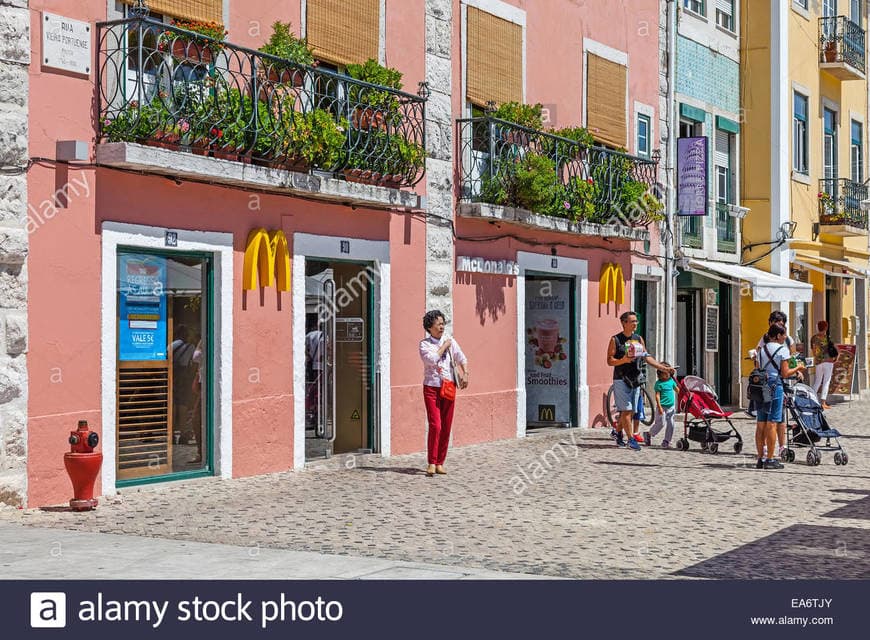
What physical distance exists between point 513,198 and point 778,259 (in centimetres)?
1056

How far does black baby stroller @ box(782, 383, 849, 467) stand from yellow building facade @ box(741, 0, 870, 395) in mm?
11177

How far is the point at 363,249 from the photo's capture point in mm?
16062

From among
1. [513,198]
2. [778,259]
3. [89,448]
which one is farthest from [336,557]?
[778,259]

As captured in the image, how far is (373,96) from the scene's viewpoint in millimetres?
15586

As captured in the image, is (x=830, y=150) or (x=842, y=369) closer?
(x=842, y=369)

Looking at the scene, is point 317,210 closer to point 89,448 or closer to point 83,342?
point 83,342

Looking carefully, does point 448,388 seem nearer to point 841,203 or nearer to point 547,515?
point 547,515

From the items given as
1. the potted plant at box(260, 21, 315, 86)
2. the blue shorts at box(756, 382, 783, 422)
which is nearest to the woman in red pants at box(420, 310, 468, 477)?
the potted plant at box(260, 21, 315, 86)

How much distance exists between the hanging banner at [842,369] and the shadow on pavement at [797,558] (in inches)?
702

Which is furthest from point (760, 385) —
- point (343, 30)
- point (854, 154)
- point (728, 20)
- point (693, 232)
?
point (854, 154)

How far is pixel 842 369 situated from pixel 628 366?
1238cm

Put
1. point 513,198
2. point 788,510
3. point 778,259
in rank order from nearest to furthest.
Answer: point 788,510 → point 513,198 → point 778,259

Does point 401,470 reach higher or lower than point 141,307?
lower

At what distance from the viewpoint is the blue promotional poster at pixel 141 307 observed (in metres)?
12.8
